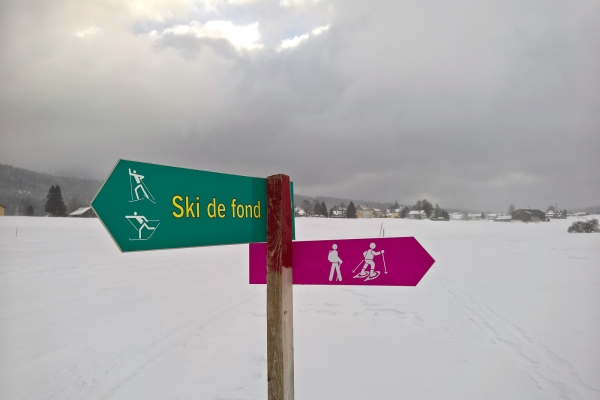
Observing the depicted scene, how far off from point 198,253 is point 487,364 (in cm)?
1161

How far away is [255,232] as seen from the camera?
6.35ft

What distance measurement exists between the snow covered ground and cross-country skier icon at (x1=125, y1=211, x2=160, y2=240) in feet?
6.87

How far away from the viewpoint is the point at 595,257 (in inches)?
481

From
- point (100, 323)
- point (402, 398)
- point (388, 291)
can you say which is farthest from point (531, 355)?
point (100, 323)

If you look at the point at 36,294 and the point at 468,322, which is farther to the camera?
the point at 36,294

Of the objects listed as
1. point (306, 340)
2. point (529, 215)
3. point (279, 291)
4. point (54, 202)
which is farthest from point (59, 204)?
point (529, 215)

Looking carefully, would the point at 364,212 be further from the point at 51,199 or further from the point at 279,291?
the point at 279,291

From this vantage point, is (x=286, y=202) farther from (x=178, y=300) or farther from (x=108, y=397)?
(x=178, y=300)

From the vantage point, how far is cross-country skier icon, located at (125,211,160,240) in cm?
158

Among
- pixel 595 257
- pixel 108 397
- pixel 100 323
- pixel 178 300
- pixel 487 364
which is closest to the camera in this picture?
pixel 108 397

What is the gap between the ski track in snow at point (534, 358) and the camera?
3.10 metres

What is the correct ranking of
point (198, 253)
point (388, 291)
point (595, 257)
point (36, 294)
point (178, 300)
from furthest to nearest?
1. point (198, 253)
2. point (595, 257)
3. point (388, 291)
4. point (36, 294)
5. point (178, 300)

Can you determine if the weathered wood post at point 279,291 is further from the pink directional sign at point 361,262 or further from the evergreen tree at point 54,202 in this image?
the evergreen tree at point 54,202

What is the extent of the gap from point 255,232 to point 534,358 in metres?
4.01
